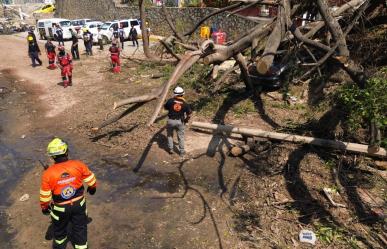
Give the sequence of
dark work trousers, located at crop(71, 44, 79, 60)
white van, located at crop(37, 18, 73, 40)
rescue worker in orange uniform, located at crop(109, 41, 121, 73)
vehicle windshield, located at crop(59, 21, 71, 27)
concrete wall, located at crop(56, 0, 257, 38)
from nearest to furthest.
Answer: rescue worker in orange uniform, located at crop(109, 41, 121, 73)
dark work trousers, located at crop(71, 44, 79, 60)
concrete wall, located at crop(56, 0, 257, 38)
white van, located at crop(37, 18, 73, 40)
vehicle windshield, located at crop(59, 21, 71, 27)

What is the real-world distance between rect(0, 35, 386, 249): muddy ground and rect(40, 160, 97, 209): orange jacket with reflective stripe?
3.70 feet

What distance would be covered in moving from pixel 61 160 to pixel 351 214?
15.2 feet

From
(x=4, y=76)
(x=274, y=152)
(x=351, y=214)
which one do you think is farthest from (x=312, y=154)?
(x=4, y=76)

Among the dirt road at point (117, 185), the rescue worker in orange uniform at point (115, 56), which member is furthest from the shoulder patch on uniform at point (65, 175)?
the rescue worker in orange uniform at point (115, 56)

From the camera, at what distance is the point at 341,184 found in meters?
6.57

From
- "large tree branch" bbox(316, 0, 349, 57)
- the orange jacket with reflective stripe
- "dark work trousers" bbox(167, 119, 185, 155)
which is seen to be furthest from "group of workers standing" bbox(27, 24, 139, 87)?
"large tree branch" bbox(316, 0, 349, 57)

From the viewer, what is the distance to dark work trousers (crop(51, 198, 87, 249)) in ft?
16.2

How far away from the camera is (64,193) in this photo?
483cm

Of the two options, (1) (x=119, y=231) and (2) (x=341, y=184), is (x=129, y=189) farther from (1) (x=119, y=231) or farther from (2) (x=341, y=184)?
(2) (x=341, y=184)

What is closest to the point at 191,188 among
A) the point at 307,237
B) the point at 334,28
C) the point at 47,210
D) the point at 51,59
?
the point at 307,237

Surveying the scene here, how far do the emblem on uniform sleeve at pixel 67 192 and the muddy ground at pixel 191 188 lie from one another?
1112mm

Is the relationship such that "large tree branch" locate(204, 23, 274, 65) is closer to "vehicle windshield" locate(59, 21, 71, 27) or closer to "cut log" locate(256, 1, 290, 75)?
"cut log" locate(256, 1, 290, 75)

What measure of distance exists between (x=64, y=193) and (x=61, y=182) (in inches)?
6.5

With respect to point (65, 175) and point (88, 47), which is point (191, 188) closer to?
point (65, 175)
